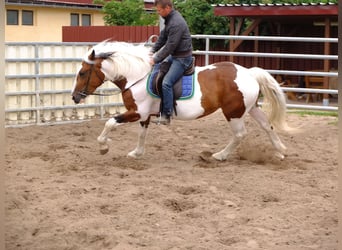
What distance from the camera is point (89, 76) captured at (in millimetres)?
7578

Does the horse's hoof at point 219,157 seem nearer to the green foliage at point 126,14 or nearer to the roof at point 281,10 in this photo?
the roof at point 281,10

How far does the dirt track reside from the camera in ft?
14.7

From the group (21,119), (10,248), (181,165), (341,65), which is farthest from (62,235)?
(21,119)

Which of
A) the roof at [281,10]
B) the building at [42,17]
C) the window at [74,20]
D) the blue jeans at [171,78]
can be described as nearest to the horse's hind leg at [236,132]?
the blue jeans at [171,78]

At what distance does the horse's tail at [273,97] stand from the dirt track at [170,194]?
1.58 feet

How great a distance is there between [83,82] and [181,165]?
5.12ft

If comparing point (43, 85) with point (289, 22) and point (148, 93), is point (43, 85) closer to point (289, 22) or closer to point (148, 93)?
point (148, 93)

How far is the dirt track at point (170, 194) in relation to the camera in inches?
177

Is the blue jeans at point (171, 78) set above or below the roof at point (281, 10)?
below

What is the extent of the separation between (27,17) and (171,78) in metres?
20.1

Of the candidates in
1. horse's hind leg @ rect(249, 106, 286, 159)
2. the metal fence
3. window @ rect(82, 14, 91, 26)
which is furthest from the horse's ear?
window @ rect(82, 14, 91, 26)

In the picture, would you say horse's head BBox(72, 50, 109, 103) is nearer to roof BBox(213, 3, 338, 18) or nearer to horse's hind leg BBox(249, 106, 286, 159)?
horse's hind leg BBox(249, 106, 286, 159)

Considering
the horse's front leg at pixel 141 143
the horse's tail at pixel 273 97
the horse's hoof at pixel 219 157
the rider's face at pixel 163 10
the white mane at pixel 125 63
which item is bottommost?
the horse's hoof at pixel 219 157

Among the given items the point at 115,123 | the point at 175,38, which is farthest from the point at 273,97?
the point at 115,123
